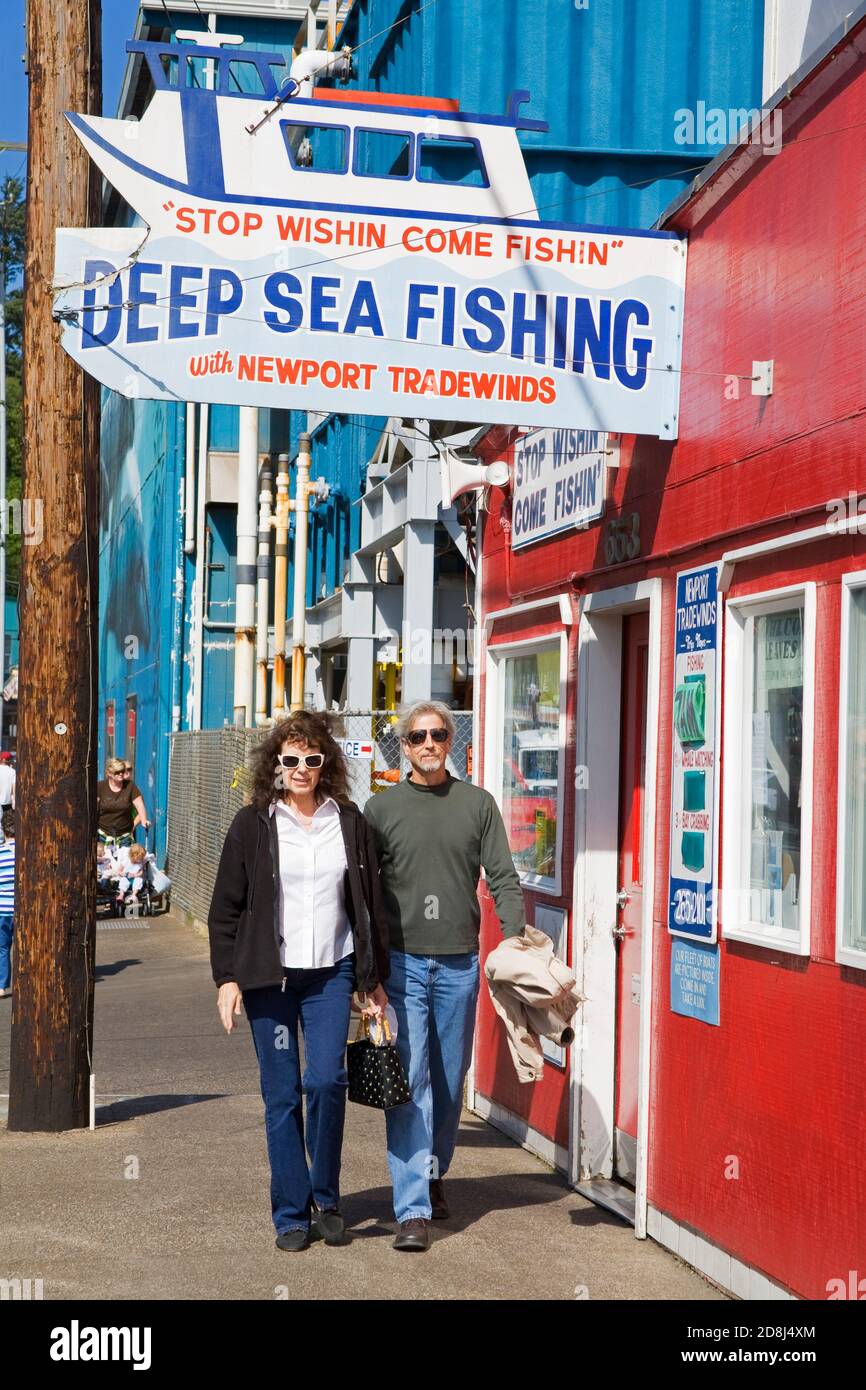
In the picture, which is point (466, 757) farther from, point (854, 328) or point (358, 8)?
point (358, 8)

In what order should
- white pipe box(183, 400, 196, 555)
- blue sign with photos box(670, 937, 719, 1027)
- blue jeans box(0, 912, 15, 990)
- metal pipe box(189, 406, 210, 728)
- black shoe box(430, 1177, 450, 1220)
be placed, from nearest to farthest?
blue sign with photos box(670, 937, 719, 1027) → black shoe box(430, 1177, 450, 1220) → blue jeans box(0, 912, 15, 990) → metal pipe box(189, 406, 210, 728) → white pipe box(183, 400, 196, 555)

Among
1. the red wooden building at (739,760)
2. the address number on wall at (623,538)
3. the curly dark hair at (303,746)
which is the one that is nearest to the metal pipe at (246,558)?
the red wooden building at (739,760)

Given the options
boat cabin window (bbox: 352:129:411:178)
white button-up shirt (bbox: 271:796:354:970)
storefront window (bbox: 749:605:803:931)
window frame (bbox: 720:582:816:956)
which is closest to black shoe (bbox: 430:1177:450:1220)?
white button-up shirt (bbox: 271:796:354:970)

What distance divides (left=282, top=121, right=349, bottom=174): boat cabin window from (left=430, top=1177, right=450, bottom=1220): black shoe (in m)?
3.75

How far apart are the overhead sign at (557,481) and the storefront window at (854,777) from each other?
7.16 feet

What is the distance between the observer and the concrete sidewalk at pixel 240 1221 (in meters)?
5.71

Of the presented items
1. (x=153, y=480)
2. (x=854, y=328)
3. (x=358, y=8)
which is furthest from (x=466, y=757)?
(x=153, y=480)

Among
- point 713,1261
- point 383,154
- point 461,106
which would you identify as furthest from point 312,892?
point 383,154

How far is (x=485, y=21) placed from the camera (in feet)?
46.2

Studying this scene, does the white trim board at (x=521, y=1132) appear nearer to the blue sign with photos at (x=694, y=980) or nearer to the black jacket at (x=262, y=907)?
the blue sign with photos at (x=694, y=980)

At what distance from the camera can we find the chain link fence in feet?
41.1

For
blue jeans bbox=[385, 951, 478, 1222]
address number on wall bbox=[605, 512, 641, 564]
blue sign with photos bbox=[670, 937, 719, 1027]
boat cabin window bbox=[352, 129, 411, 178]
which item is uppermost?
boat cabin window bbox=[352, 129, 411, 178]

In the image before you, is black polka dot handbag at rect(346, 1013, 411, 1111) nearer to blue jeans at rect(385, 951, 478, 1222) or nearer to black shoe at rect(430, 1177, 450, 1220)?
blue jeans at rect(385, 951, 478, 1222)

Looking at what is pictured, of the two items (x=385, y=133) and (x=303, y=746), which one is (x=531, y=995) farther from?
(x=385, y=133)
